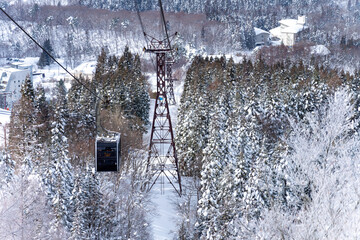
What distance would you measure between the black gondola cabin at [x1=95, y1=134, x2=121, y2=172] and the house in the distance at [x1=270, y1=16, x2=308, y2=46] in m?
113

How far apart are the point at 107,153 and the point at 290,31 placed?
11809cm

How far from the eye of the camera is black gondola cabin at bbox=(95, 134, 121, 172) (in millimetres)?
14719

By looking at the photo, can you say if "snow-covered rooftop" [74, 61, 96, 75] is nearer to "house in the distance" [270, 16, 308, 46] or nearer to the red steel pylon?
"house in the distance" [270, 16, 308, 46]

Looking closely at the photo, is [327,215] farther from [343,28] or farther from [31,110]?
[343,28]

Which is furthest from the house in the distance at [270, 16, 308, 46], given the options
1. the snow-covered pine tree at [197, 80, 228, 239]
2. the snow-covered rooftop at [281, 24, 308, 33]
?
the snow-covered pine tree at [197, 80, 228, 239]

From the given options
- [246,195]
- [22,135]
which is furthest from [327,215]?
[22,135]

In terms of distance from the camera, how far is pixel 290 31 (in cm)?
12462

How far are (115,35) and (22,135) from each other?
10526cm

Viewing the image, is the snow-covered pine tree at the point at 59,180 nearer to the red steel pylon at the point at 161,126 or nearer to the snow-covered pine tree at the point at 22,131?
the snow-covered pine tree at the point at 22,131

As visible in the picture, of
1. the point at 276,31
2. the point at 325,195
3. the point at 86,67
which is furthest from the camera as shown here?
the point at 276,31

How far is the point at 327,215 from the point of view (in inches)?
463

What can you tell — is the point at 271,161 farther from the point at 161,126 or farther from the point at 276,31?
the point at 276,31

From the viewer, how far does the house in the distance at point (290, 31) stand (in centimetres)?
12419

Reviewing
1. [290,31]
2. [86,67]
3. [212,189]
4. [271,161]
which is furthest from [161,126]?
[290,31]
